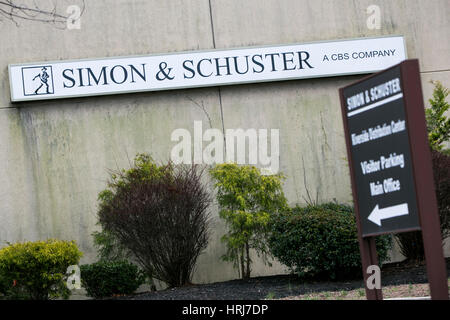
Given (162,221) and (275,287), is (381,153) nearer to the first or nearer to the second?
(275,287)

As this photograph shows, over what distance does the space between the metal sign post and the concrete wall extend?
7196 mm

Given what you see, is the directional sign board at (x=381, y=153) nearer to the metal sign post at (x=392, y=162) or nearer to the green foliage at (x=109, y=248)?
the metal sign post at (x=392, y=162)

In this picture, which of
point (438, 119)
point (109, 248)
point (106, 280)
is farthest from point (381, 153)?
point (109, 248)

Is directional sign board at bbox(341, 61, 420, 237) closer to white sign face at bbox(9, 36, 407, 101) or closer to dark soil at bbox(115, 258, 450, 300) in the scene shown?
dark soil at bbox(115, 258, 450, 300)

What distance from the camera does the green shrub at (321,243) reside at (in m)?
11.0

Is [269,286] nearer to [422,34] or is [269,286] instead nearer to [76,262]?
[76,262]

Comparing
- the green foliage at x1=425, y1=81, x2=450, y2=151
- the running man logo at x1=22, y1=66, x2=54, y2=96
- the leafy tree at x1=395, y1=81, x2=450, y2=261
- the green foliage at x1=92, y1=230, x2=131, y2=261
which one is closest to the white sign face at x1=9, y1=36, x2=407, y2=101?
the running man logo at x1=22, y1=66, x2=54, y2=96

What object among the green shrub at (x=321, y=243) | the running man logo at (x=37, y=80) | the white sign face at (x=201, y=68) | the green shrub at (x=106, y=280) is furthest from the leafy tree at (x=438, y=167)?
the running man logo at (x=37, y=80)

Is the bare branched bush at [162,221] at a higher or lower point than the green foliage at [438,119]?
lower

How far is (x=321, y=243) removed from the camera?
36.1 ft

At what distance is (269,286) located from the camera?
11508mm

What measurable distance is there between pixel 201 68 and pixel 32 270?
206 inches

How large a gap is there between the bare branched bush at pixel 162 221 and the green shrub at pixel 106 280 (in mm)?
374

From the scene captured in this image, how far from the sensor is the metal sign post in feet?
18.5
